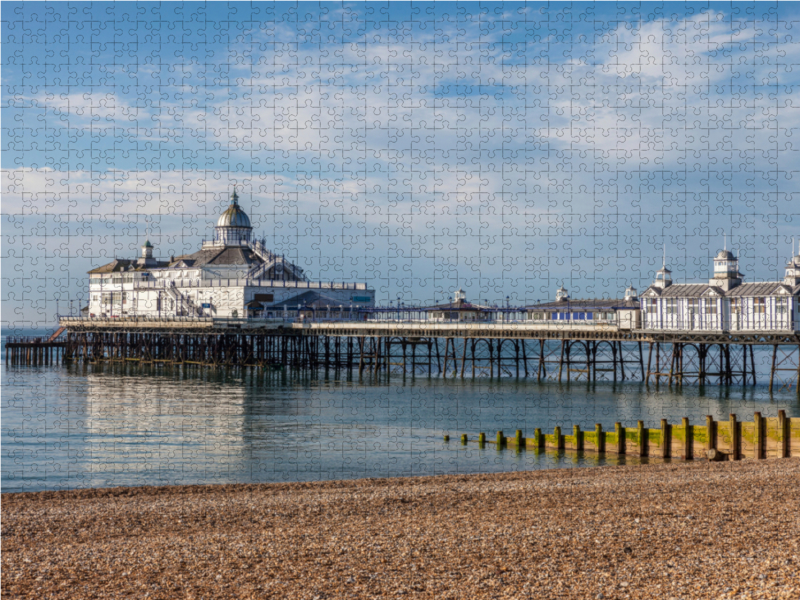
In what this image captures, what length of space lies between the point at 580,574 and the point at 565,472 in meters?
12.5

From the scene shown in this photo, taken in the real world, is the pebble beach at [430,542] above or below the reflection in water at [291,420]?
above

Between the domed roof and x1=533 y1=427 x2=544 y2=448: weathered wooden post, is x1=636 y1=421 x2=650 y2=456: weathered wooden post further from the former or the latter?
the domed roof

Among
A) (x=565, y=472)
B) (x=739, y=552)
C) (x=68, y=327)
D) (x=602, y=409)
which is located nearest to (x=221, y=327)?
(x=68, y=327)

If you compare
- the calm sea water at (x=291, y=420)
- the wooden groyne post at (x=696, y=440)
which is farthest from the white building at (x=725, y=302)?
the wooden groyne post at (x=696, y=440)

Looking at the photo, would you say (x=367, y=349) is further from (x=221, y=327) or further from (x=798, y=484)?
(x=798, y=484)

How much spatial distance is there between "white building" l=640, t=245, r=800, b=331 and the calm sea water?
3.90m

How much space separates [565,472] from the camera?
2333cm

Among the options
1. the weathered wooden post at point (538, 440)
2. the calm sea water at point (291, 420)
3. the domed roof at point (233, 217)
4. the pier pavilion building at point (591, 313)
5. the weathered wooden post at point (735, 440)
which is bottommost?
the calm sea water at point (291, 420)

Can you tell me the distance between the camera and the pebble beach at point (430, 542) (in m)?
10.8

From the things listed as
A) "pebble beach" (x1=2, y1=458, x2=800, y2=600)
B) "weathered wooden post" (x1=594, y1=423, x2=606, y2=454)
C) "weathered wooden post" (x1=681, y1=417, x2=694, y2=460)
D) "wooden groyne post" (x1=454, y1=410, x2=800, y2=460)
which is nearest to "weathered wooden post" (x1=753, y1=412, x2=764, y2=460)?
"wooden groyne post" (x1=454, y1=410, x2=800, y2=460)

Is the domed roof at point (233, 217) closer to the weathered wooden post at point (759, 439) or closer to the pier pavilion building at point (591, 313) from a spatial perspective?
the pier pavilion building at point (591, 313)

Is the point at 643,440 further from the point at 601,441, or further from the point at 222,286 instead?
the point at 222,286

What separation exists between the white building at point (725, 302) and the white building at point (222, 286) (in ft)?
117

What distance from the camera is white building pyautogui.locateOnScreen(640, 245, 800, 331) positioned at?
51562 millimetres
